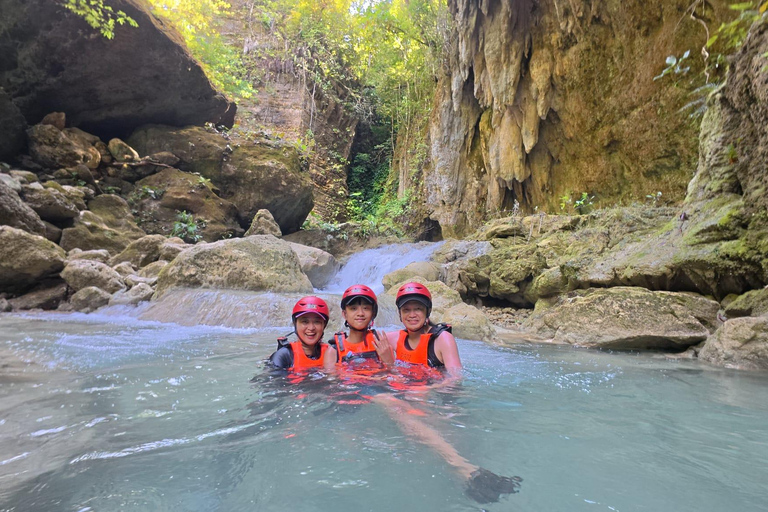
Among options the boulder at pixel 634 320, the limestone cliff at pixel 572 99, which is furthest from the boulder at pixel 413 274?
the limestone cliff at pixel 572 99

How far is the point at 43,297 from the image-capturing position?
746cm

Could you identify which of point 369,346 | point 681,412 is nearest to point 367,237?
point 369,346

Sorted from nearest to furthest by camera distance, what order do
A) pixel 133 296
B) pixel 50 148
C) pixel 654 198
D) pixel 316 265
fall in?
pixel 133 296
pixel 654 198
pixel 50 148
pixel 316 265

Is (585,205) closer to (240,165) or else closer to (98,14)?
(240,165)

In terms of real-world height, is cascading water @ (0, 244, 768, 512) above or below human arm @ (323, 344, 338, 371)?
below

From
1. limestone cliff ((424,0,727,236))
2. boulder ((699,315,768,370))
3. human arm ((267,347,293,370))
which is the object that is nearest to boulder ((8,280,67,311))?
human arm ((267,347,293,370))

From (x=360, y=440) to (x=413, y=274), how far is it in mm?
7314

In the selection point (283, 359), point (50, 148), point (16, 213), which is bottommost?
point (283, 359)

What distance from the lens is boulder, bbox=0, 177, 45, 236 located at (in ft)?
26.3

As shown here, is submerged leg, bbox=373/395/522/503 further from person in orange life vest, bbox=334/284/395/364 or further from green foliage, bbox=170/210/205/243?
green foliage, bbox=170/210/205/243

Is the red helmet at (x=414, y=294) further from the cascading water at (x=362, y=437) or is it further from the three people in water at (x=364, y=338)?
the cascading water at (x=362, y=437)

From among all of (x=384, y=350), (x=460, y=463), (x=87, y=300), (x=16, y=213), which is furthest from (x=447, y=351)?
(x=16, y=213)

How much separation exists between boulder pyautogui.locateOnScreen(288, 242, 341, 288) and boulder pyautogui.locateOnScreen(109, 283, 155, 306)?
13.2 feet

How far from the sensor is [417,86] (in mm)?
19641
